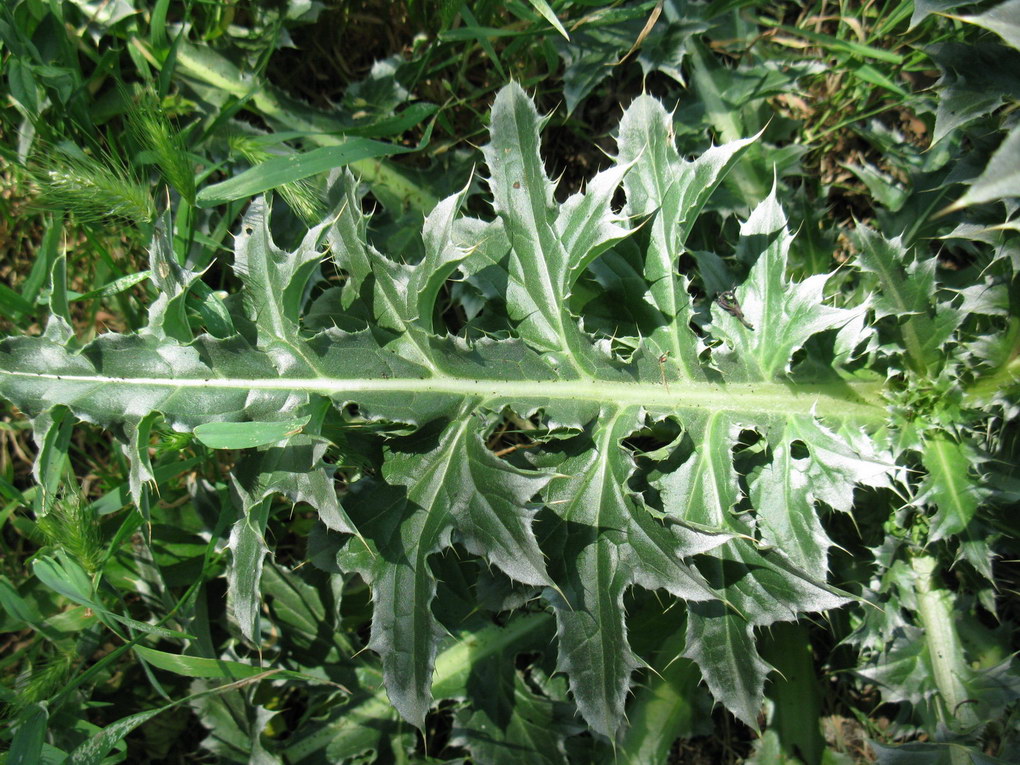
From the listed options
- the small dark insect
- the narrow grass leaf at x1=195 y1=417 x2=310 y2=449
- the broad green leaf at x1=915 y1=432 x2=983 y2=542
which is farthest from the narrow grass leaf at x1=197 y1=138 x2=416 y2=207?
the broad green leaf at x1=915 y1=432 x2=983 y2=542

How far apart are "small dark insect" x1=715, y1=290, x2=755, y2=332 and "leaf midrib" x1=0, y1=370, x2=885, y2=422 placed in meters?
0.18

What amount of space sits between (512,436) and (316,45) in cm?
180

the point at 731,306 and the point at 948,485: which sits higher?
the point at 731,306

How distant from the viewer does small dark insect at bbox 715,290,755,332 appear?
218 centimetres

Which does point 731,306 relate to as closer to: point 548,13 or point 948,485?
point 948,485

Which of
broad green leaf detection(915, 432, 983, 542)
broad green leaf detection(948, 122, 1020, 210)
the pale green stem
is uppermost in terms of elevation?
broad green leaf detection(948, 122, 1020, 210)

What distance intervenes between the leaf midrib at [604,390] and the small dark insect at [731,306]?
18cm

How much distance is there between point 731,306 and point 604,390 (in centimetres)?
45

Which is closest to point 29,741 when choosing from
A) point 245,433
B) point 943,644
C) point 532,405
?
point 245,433

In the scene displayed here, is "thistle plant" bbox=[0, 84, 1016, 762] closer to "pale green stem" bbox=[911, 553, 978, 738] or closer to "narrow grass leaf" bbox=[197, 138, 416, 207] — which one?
"pale green stem" bbox=[911, 553, 978, 738]

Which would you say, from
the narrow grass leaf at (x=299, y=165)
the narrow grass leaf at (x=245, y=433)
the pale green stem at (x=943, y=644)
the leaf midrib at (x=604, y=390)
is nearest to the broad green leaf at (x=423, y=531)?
the leaf midrib at (x=604, y=390)

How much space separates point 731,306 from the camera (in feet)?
7.16

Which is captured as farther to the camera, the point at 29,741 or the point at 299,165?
the point at 299,165

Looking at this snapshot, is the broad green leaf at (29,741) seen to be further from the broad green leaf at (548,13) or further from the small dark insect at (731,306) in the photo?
the broad green leaf at (548,13)
